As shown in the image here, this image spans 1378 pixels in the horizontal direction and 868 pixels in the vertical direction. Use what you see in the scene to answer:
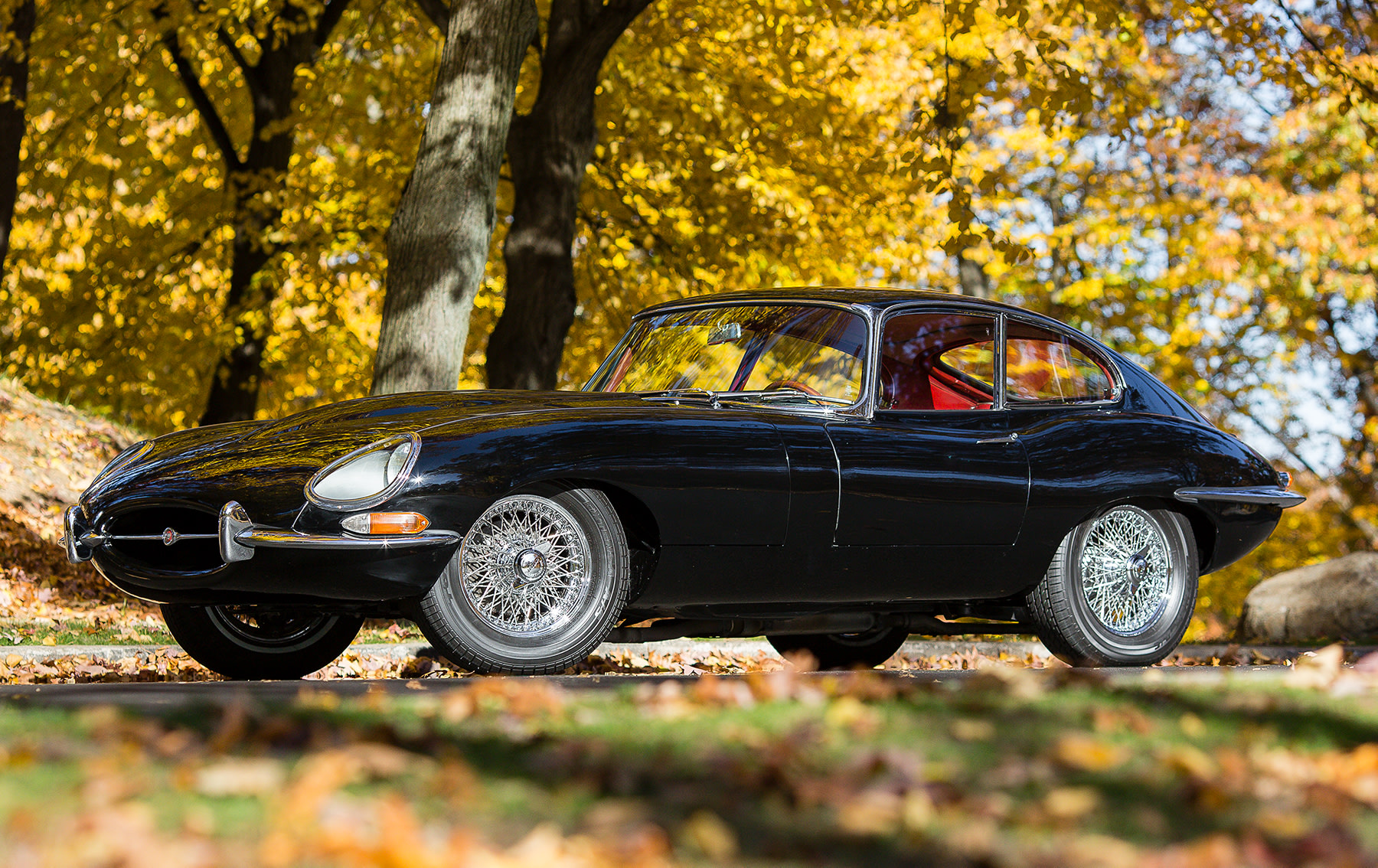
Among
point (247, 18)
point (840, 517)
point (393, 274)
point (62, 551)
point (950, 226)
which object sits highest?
point (247, 18)

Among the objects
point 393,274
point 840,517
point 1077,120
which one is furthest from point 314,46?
point 840,517

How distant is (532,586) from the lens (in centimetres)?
582

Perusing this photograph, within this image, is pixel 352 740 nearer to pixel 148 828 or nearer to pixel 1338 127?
pixel 148 828

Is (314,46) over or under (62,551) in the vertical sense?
over

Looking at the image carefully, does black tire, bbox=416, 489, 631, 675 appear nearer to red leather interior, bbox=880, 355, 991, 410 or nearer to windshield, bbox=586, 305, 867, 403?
windshield, bbox=586, 305, 867, 403

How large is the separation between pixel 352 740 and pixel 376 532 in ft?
6.29

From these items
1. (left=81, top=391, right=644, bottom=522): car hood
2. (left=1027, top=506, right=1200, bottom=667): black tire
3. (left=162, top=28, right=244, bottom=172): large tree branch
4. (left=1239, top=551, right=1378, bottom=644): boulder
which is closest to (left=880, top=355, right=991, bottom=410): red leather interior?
(left=1027, top=506, right=1200, bottom=667): black tire

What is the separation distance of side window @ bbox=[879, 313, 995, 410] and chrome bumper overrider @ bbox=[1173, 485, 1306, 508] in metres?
1.07

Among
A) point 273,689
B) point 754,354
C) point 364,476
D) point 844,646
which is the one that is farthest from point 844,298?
point 273,689

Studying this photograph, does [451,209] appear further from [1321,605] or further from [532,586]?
[1321,605]

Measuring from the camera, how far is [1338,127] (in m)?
20.2

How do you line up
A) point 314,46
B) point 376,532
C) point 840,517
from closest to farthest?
point 376,532, point 840,517, point 314,46

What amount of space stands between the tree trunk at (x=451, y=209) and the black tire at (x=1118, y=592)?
457 cm

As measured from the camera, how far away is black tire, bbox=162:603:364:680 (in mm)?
6586
